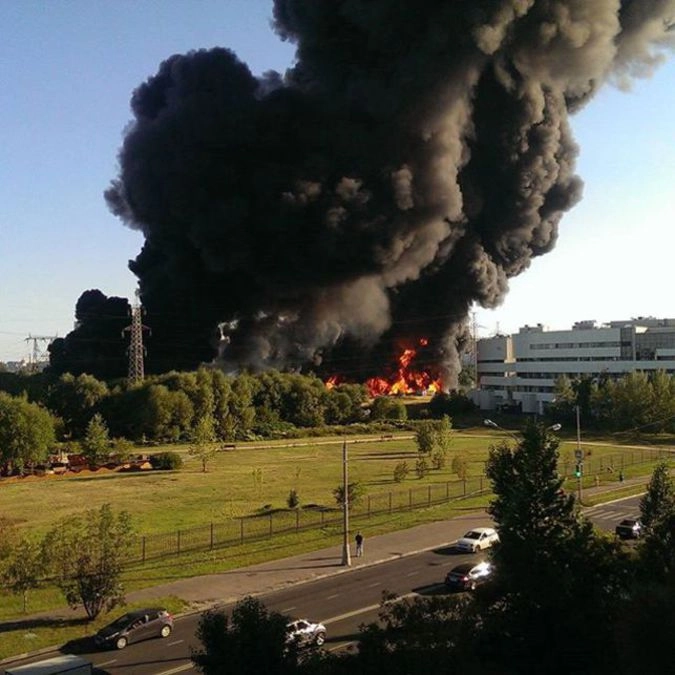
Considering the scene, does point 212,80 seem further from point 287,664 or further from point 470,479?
point 287,664

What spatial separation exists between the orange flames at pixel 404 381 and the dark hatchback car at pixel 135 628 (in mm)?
78531

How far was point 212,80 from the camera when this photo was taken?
8744 centimetres

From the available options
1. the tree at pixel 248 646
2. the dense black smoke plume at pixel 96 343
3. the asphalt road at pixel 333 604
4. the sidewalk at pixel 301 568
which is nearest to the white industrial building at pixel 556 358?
the dense black smoke plume at pixel 96 343

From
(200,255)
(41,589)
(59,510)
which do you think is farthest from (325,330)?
(41,589)

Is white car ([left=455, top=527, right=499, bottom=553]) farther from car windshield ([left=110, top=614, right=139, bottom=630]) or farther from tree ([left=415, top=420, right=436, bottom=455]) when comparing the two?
tree ([left=415, top=420, right=436, bottom=455])

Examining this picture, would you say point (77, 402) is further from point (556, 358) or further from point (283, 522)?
point (556, 358)

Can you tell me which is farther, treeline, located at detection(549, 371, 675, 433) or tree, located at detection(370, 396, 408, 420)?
tree, located at detection(370, 396, 408, 420)

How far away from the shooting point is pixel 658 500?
2564cm

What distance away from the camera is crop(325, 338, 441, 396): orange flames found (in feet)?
337

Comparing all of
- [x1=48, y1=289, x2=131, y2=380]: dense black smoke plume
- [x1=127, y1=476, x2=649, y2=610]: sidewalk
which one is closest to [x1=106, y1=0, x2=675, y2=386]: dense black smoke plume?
[x1=48, y1=289, x2=131, y2=380]: dense black smoke plume

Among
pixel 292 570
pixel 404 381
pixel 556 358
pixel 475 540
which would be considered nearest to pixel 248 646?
pixel 292 570

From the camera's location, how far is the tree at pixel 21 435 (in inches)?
2050

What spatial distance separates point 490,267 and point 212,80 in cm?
3876

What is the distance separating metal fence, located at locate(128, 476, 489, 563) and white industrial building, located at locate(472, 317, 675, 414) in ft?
191
